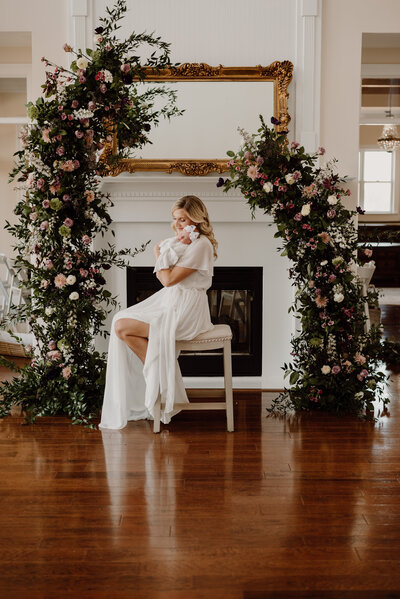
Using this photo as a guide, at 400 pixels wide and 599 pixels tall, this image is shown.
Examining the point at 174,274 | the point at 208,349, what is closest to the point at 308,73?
the point at 174,274

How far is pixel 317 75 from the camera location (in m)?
5.10

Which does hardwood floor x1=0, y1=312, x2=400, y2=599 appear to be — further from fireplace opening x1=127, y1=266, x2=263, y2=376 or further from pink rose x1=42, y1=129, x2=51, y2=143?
pink rose x1=42, y1=129, x2=51, y2=143

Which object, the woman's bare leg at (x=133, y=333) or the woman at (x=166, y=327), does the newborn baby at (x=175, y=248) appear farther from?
the woman's bare leg at (x=133, y=333)

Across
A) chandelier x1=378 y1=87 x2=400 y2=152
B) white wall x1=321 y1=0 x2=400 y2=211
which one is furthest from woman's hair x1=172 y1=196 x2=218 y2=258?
chandelier x1=378 y1=87 x2=400 y2=152

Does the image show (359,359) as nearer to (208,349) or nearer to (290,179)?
(208,349)

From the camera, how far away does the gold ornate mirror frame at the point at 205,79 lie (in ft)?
16.6

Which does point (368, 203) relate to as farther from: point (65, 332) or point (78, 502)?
point (78, 502)

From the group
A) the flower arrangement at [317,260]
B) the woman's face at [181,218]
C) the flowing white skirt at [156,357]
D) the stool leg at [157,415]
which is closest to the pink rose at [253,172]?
the flower arrangement at [317,260]

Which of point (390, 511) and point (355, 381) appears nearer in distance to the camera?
point (390, 511)

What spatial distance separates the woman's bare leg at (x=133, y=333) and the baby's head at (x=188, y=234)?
1.84ft

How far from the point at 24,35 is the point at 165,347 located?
9.47 ft

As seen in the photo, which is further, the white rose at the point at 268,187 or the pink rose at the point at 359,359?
the pink rose at the point at 359,359

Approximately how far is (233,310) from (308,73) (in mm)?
1872

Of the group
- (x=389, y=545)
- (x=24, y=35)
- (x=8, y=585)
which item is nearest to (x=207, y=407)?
(x=389, y=545)
